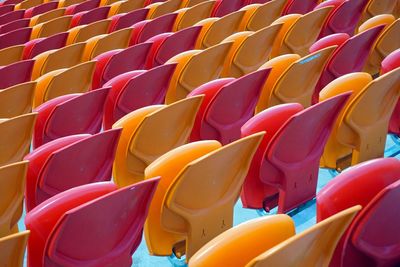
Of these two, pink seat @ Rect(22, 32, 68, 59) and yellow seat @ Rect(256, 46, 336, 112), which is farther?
pink seat @ Rect(22, 32, 68, 59)

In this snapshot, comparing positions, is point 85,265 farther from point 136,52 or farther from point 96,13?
point 96,13

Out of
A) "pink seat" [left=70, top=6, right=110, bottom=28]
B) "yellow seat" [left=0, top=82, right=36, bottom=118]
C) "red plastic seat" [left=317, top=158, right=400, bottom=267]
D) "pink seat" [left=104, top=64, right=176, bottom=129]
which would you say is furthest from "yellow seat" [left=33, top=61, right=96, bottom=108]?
"pink seat" [left=70, top=6, right=110, bottom=28]

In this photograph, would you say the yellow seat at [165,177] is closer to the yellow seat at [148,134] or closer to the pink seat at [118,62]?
the yellow seat at [148,134]

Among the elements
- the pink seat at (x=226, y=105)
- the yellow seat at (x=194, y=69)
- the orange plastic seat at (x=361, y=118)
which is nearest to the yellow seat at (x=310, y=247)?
the orange plastic seat at (x=361, y=118)

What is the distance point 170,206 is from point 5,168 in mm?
615

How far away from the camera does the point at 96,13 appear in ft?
19.1

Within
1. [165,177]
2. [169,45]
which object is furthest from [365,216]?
[169,45]

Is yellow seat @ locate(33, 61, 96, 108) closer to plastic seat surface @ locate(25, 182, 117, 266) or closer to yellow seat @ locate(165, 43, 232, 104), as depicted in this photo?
yellow seat @ locate(165, 43, 232, 104)

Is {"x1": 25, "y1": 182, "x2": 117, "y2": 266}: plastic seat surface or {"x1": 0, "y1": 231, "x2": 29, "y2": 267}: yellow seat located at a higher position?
{"x1": 0, "y1": 231, "x2": 29, "y2": 267}: yellow seat

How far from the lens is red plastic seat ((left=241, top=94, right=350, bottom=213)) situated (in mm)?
2199

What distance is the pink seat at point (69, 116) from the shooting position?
2.83m

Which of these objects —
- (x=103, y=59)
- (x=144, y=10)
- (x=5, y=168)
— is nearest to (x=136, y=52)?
(x=103, y=59)

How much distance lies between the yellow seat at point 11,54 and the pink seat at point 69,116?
1.98 m

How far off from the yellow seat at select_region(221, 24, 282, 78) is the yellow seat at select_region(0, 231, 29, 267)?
7.27ft
